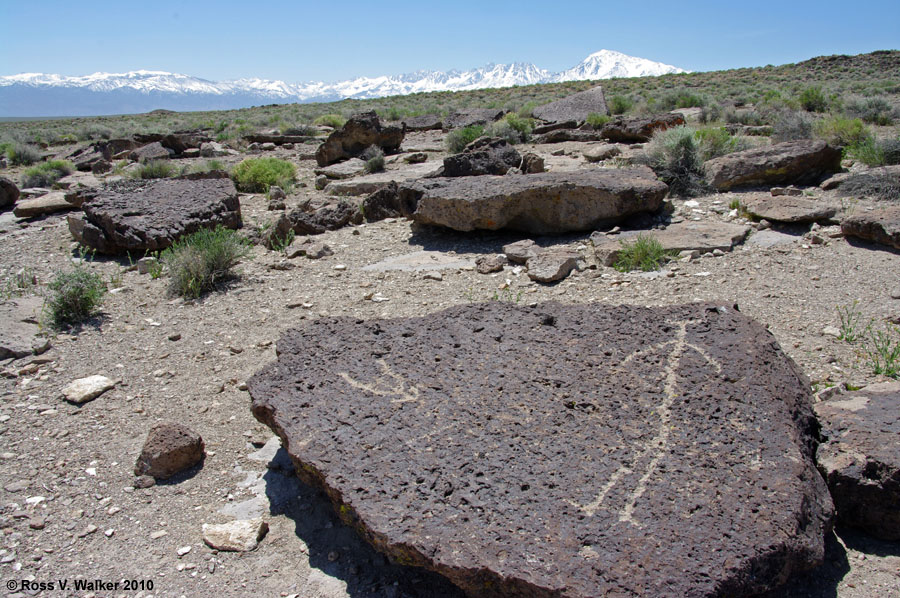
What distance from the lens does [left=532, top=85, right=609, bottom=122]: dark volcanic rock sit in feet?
50.3

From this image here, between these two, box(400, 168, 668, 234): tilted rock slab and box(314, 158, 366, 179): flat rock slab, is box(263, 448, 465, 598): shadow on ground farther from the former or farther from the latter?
box(314, 158, 366, 179): flat rock slab

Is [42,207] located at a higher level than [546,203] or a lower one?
lower

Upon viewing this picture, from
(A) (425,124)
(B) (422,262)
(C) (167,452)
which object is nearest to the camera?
(C) (167,452)

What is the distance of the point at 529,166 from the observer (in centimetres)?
795

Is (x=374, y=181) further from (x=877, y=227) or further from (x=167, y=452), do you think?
(x=167, y=452)

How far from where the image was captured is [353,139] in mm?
12078

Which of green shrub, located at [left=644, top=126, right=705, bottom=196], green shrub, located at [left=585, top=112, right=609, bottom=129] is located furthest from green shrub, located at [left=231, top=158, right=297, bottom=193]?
green shrub, located at [left=585, top=112, right=609, bottom=129]

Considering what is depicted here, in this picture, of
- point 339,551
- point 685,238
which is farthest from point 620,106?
point 339,551

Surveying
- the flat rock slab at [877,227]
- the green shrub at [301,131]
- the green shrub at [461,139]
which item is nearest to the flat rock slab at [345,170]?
the green shrub at [461,139]

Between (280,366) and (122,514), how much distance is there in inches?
37.9

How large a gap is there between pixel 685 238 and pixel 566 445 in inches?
142

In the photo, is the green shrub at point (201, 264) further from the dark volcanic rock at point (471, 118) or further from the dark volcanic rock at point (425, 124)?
the dark volcanic rock at point (425, 124)

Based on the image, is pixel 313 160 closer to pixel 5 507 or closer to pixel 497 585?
pixel 5 507

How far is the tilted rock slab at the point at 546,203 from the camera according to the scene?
571cm
